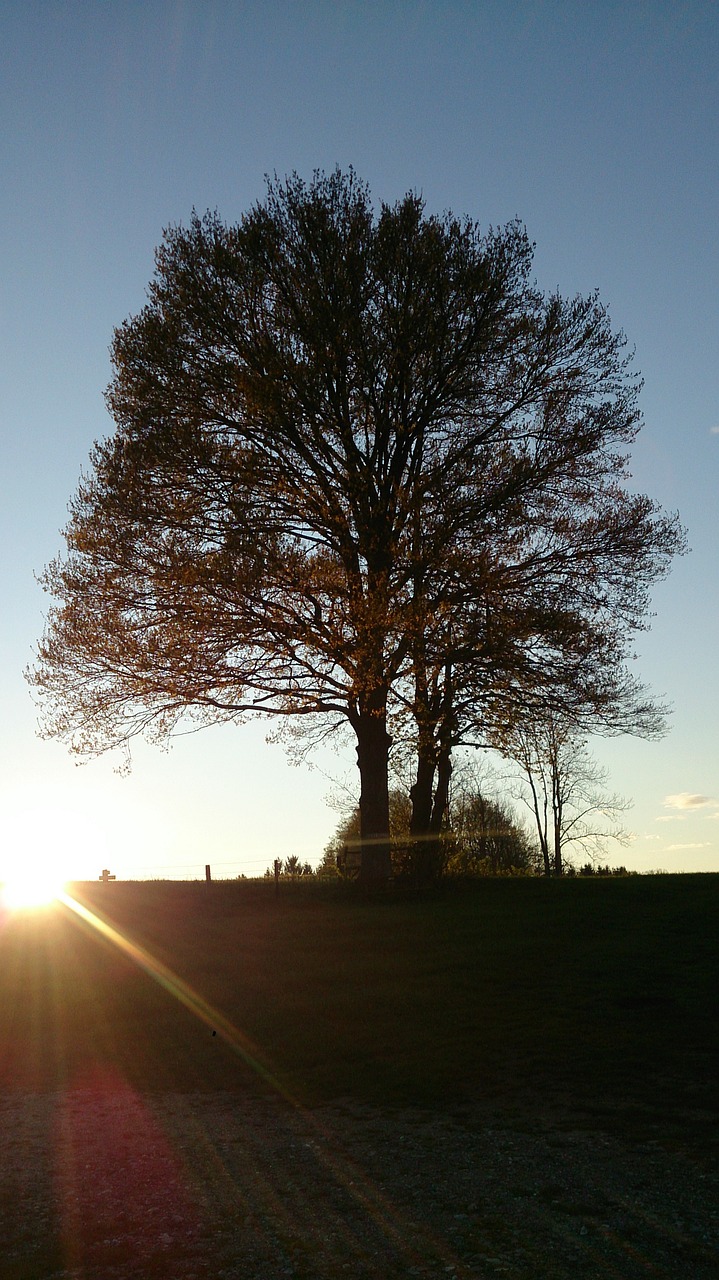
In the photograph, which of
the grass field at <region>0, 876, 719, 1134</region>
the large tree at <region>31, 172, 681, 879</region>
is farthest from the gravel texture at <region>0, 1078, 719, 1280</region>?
the large tree at <region>31, 172, 681, 879</region>

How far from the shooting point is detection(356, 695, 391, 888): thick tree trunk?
77.9 feet

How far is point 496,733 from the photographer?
23.8 metres

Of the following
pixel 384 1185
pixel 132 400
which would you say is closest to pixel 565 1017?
pixel 384 1185

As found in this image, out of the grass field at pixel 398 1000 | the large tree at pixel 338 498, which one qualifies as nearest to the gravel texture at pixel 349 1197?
the grass field at pixel 398 1000

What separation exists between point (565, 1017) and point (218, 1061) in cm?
412

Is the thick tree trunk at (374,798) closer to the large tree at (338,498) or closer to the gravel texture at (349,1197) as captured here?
the large tree at (338,498)

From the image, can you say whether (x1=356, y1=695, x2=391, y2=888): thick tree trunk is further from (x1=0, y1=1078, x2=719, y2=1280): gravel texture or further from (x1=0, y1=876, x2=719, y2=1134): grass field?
(x1=0, y1=1078, x2=719, y2=1280): gravel texture

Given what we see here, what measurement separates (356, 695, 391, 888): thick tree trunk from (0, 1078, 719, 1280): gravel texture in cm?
1374

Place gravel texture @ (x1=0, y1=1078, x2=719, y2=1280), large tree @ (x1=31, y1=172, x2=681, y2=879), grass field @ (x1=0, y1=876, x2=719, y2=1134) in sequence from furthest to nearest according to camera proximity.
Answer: large tree @ (x1=31, y1=172, x2=681, y2=879) < grass field @ (x1=0, y1=876, x2=719, y2=1134) < gravel texture @ (x1=0, y1=1078, x2=719, y2=1280)

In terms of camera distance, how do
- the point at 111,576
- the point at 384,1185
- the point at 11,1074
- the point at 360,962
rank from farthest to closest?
the point at 111,576 → the point at 360,962 → the point at 11,1074 → the point at 384,1185

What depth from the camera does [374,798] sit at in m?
23.7

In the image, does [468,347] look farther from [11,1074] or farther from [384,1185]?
[384,1185]

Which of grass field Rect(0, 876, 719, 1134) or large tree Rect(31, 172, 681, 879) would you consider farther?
large tree Rect(31, 172, 681, 879)

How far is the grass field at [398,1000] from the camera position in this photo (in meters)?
10.7
